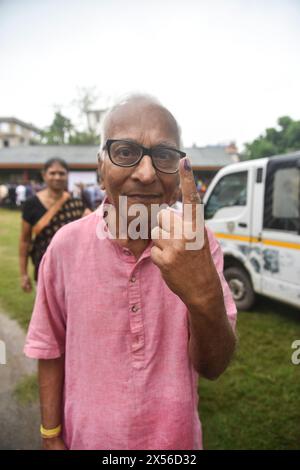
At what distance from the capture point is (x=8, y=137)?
55.2 meters

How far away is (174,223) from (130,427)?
704 millimetres

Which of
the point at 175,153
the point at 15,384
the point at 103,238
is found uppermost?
the point at 175,153

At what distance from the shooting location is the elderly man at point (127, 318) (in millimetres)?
1011

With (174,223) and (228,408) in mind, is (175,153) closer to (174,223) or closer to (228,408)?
(174,223)

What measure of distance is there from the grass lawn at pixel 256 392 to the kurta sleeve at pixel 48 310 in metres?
1.74

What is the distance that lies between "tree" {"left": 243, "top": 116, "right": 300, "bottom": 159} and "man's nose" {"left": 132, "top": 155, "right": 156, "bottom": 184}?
2947 cm

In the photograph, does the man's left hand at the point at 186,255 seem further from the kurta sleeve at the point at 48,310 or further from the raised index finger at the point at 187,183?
the kurta sleeve at the point at 48,310

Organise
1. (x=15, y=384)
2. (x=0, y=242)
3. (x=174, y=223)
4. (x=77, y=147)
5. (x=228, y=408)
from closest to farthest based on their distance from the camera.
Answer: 1. (x=174, y=223)
2. (x=228, y=408)
3. (x=15, y=384)
4. (x=0, y=242)
5. (x=77, y=147)

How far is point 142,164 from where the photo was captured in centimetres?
98

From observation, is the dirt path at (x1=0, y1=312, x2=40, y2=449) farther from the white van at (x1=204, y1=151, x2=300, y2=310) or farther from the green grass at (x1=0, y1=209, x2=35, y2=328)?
the white van at (x1=204, y1=151, x2=300, y2=310)

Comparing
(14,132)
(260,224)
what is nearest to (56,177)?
(260,224)

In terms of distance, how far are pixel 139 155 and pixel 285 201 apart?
324 centimetres

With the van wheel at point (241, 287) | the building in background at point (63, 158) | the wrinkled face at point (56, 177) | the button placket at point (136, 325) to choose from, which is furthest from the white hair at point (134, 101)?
the building in background at point (63, 158)
